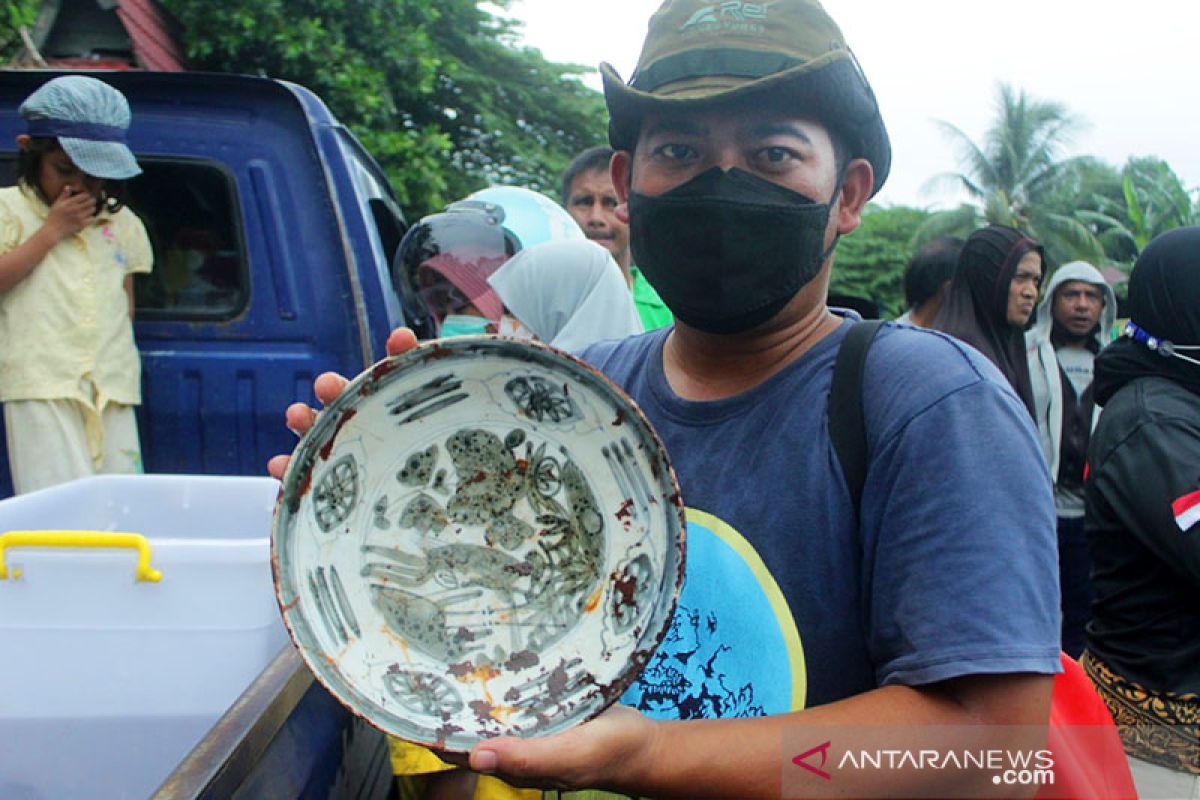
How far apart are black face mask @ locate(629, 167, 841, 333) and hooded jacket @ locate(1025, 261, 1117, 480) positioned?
3.18 m

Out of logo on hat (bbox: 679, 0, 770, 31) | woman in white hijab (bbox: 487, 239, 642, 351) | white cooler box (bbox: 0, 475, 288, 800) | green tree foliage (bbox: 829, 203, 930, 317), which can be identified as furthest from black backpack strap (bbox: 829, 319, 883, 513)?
green tree foliage (bbox: 829, 203, 930, 317)

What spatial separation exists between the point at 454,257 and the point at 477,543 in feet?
7.02

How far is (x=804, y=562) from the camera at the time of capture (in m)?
1.21

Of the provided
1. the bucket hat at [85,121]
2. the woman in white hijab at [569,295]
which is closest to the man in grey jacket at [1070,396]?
the woman in white hijab at [569,295]

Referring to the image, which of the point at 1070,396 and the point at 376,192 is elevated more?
the point at 376,192

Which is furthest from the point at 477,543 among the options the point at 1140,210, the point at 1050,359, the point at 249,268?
the point at 1140,210

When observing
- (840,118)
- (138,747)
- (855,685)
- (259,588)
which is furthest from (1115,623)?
(138,747)

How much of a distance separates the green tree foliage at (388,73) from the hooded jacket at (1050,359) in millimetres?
7264

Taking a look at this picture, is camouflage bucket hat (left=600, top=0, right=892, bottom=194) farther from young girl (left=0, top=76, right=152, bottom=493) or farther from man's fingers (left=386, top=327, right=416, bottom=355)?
young girl (left=0, top=76, right=152, bottom=493)

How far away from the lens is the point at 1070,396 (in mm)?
4430

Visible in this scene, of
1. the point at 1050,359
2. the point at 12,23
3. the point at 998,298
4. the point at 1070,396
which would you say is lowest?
the point at 1070,396

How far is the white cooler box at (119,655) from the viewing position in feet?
5.23

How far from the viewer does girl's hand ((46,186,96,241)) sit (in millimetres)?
2969

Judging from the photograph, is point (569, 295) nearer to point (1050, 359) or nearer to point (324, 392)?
point (324, 392)
